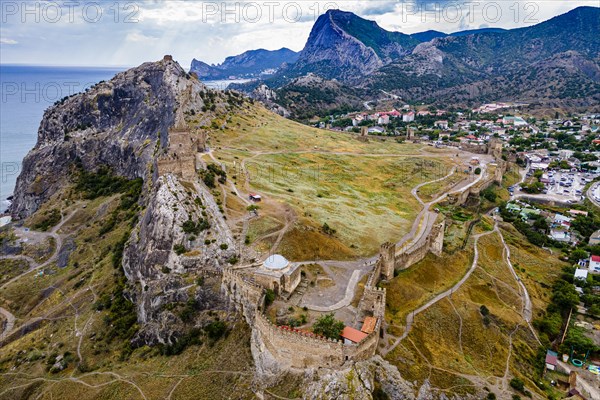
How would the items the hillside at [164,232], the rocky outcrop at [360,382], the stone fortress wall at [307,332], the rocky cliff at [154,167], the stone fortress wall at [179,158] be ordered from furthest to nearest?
the stone fortress wall at [179,158]
the rocky cliff at [154,167]
the hillside at [164,232]
the stone fortress wall at [307,332]
the rocky outcrop at [360,382]

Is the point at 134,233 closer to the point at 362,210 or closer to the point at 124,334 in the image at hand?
the point at 124,334

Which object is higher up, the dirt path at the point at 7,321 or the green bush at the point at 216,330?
the green bush at the point at 216,330

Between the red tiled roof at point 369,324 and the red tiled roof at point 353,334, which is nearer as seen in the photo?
the red tiled roof at point 353,334

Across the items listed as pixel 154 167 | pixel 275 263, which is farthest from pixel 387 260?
pixel 154 167

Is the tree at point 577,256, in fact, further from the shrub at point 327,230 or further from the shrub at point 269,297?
the shrub at point 269,297

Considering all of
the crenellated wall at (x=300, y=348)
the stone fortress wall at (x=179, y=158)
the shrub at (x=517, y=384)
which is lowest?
the shrub at (x=517, y=384)

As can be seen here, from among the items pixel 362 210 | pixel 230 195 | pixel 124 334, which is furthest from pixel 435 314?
pixel 124 334

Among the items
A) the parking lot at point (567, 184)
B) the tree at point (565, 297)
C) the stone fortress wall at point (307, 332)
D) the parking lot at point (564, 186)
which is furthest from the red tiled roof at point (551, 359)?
the parking lot at point (567, 184)
